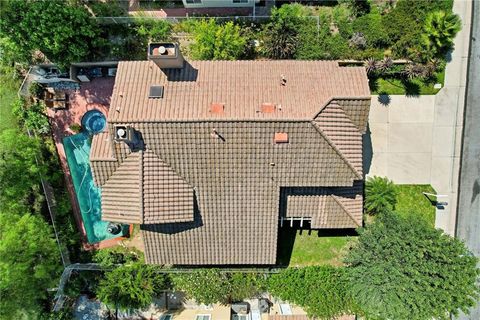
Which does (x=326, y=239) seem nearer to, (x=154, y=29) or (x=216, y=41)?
(x=216, y=41)

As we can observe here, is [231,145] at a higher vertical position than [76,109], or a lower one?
lower

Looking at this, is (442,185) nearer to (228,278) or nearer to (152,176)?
(228,278)

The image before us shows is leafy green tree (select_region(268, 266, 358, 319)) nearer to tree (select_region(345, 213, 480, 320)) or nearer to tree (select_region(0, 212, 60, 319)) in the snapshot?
tree (select_region(345, 213, 480, 320))

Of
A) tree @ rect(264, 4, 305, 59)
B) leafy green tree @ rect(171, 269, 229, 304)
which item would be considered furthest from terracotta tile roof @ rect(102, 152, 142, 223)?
tree @ rect(264, 4, 305, 59)

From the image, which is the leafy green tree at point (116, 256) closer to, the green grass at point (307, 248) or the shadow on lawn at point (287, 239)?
the shadow on lawn at point (287, 239)

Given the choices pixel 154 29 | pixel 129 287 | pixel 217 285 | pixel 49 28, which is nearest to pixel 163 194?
pixel 129 287

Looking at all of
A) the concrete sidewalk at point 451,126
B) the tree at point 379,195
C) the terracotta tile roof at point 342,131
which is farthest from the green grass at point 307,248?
the concrete sidewalk at point 451,126
